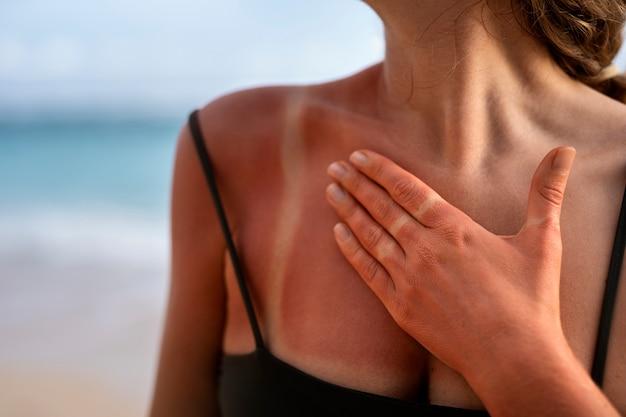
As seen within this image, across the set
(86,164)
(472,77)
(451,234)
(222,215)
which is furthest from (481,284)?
(86,164)

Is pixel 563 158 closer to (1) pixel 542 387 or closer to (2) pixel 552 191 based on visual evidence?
(2) pixel 552 191

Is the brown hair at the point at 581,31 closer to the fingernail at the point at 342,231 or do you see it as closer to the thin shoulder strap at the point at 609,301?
the thin shoulder strap at the point at 609,301

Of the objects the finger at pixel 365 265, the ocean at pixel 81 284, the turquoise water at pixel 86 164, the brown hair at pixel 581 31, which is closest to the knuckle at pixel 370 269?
the finger at pixel 365 265

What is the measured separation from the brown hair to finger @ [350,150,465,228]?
366mm

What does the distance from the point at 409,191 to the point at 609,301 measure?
0.36 metres

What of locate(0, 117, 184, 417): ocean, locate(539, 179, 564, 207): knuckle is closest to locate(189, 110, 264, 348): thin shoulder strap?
locate(539, 179, 564, 207): knuckle

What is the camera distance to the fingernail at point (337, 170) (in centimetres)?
123

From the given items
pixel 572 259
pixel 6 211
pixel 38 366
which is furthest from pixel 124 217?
pixel 572 259

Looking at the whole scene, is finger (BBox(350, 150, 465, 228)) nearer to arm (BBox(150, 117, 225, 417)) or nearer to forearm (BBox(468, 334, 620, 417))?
forearm (BBox(468, 334, 620, 417))

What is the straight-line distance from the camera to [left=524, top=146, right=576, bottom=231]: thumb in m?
1.02

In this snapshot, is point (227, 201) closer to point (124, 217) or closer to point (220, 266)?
point (220, 266)

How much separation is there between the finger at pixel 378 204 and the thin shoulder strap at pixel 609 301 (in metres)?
0.30

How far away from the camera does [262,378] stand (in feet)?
3.87

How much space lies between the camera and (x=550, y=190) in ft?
3.35
